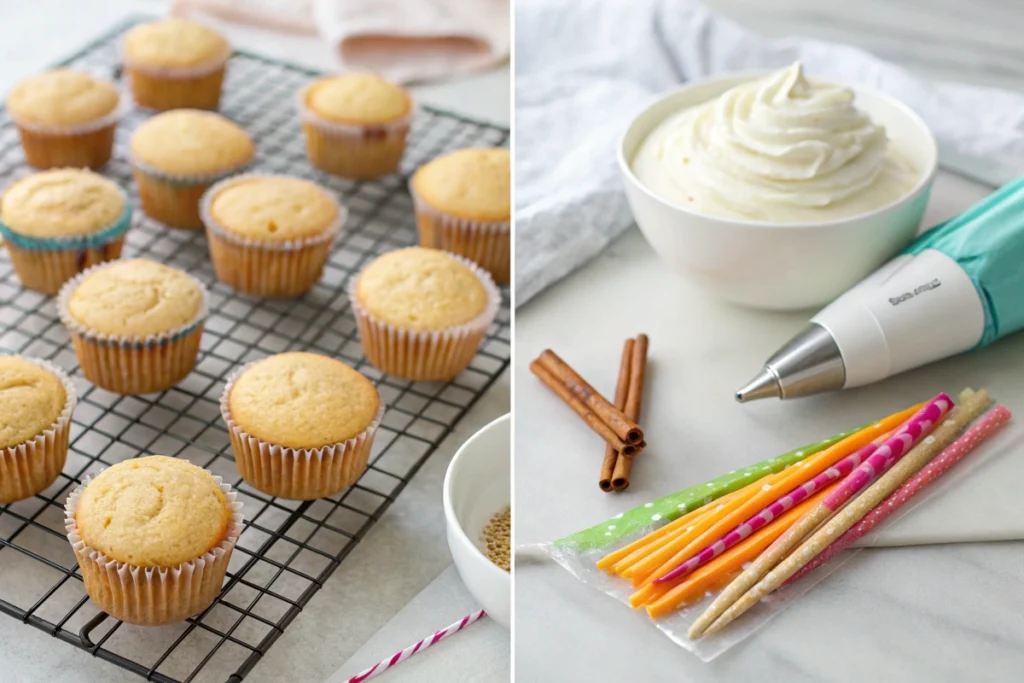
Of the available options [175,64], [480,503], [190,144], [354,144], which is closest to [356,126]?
[354,144]

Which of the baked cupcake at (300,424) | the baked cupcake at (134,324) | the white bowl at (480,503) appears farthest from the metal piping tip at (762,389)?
the baked cupcake at (134,324)

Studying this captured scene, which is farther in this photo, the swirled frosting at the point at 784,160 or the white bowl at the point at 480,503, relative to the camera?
the swirled frosting at the point at 784,160

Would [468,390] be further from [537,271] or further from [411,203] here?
[411,203]

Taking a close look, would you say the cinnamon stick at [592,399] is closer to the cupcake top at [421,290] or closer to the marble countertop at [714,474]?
the marble countertop at [714,474]

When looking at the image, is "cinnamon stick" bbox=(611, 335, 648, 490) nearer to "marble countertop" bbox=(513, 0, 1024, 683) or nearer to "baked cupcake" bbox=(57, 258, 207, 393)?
"marble countertop" bbox=(513, 0, 1024, 683)

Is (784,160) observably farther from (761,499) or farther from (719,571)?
(719,571)
